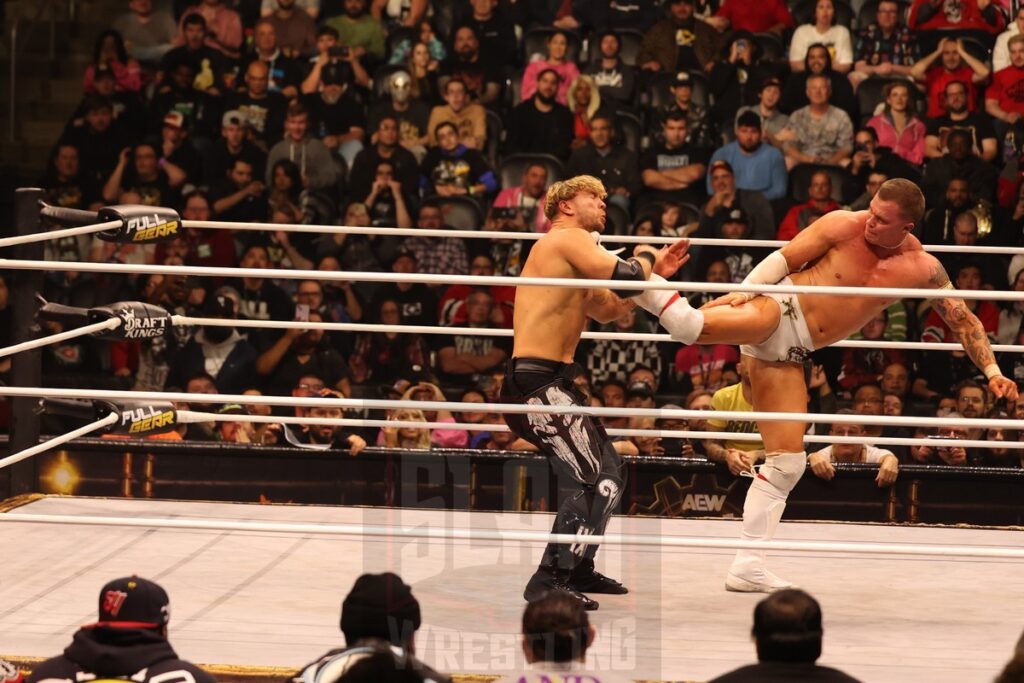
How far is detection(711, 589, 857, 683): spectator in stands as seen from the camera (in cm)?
261

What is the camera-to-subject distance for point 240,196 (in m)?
7.37

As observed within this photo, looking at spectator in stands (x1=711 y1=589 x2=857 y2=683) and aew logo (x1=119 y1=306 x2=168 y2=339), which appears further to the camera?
aew logo (x1=119 y1=306 x2=168 y2=339)

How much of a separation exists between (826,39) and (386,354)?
300 cm

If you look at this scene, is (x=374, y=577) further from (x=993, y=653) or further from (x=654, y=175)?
(x=654, y=175)

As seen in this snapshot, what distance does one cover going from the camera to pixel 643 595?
13.9 ft

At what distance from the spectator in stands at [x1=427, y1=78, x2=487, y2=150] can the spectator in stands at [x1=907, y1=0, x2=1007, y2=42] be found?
2377 millimetres

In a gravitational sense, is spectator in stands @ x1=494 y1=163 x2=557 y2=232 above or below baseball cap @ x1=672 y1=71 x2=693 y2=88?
below

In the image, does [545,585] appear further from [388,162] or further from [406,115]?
[406,115]

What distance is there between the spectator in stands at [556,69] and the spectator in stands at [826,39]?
118 cm

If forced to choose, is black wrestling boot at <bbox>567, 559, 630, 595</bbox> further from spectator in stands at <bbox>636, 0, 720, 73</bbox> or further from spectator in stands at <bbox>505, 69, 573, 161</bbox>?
spectator in stands at <bbox>636, 0, 720, 73</bbox>

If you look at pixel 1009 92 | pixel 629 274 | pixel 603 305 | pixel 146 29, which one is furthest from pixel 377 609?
pixel 146 29

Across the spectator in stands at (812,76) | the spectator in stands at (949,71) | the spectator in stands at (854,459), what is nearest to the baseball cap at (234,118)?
the spectator in stands at (812,76)

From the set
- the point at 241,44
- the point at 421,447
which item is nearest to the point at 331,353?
the point at 421,447

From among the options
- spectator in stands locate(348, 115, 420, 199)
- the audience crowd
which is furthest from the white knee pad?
spectator in stands locate(348, 115, 420, 199)
